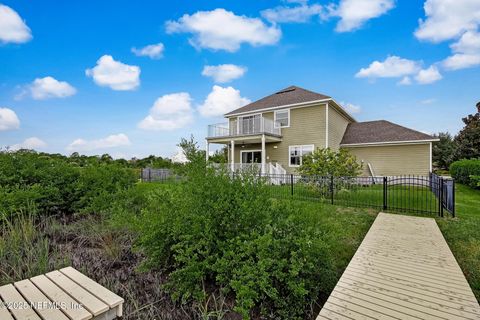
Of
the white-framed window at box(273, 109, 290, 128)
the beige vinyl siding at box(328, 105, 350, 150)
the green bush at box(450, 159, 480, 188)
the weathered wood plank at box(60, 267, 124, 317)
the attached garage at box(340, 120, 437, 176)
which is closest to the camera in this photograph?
→ the weathered wood plank at box(60, 267, 124, 317)

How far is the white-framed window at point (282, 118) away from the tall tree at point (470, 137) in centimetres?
2159

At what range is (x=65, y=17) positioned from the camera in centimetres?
938

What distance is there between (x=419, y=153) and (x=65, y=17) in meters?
20.4

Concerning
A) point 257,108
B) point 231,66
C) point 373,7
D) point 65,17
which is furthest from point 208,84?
point 373,7

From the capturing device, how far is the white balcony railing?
56.7 feet

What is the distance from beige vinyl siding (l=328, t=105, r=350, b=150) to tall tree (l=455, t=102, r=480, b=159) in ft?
54.2

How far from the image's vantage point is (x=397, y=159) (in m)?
16.0

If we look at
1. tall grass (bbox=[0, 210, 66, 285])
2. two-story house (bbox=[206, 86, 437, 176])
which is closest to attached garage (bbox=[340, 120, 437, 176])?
two-story house (bbox=[206, 86, 437, 176])

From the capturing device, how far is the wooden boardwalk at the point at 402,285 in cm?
246

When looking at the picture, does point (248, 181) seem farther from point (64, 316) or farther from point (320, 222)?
point (64, 316)

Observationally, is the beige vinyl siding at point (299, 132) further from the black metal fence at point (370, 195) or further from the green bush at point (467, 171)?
the green bush at point (467, 171)

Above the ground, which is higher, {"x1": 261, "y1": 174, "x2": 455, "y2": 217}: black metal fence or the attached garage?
the attached garage

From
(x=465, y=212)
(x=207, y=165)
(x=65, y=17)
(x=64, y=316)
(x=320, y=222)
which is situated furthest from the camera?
(x=65, y=17)

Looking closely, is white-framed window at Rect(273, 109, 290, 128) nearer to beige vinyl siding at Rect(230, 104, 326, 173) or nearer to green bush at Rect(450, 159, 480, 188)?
beige vinyl siding at Rect(230, 104, 326, 173)
